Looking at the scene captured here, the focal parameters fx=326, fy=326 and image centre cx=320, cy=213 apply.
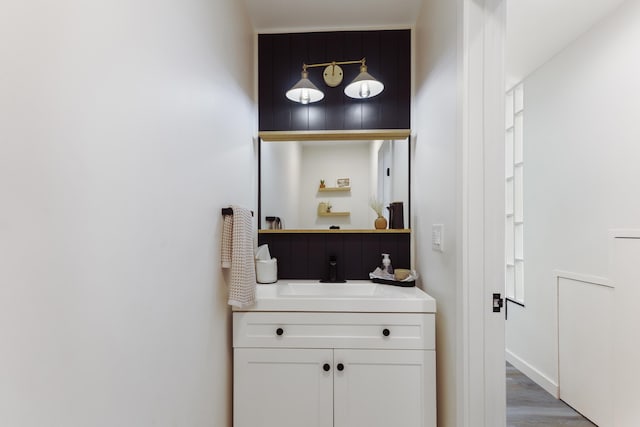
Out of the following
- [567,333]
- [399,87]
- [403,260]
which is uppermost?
[399,87]

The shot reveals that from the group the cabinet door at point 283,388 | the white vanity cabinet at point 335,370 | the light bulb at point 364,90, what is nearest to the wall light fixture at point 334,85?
the light bulb at point 364,90

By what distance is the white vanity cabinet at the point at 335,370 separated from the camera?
1496 millimetres

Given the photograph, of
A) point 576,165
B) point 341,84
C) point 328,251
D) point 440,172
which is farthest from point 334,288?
point 576,165

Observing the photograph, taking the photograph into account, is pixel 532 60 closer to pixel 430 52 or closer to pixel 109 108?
pixel 430 52

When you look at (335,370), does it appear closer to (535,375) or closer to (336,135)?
(336,135)

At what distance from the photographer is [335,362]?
1.52 m

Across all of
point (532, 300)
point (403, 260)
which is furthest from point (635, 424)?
point (403, 260)

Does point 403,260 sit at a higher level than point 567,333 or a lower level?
higher

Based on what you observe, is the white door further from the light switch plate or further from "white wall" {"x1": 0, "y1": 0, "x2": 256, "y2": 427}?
"white wall" {"x1": 0, "y1": 0, "x2": 256, "y2": 427}

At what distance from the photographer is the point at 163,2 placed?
967 mm

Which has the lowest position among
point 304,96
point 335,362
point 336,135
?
point 335,362

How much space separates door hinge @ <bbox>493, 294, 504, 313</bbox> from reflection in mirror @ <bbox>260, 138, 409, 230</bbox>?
37.2 inches

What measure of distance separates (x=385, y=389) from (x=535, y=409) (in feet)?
4.46

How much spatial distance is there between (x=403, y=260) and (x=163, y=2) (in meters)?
1.74
